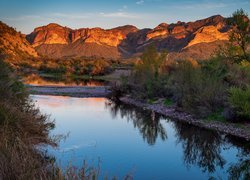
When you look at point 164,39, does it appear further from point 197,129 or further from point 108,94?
point 197,129

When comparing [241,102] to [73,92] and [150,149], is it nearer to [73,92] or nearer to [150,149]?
[150,149]

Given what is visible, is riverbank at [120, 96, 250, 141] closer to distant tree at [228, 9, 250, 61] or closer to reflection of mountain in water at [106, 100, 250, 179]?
reflection of mountain in water at [106, 100, 250, 179]

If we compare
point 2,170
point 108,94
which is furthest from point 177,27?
point 2,170

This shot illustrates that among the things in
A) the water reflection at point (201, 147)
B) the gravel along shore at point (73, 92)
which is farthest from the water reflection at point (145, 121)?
the gravel along shore at point (73, 92)

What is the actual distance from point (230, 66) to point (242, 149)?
41.5ft

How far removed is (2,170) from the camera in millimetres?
5422

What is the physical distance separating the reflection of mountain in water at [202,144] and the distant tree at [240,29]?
4.79 metres

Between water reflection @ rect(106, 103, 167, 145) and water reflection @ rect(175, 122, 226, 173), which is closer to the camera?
water reflection @ rect(175, 122, 226, 173)

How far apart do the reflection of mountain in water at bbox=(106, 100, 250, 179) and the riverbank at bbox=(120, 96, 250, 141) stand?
521 mm

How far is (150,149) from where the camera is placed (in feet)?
48.8

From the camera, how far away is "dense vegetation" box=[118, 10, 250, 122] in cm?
1812

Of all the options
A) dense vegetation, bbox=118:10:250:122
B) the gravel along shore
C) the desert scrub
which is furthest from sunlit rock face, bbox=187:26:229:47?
the desert scrub

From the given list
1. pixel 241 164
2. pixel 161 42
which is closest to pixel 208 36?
pixel 161 42

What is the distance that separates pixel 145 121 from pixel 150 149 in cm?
667
